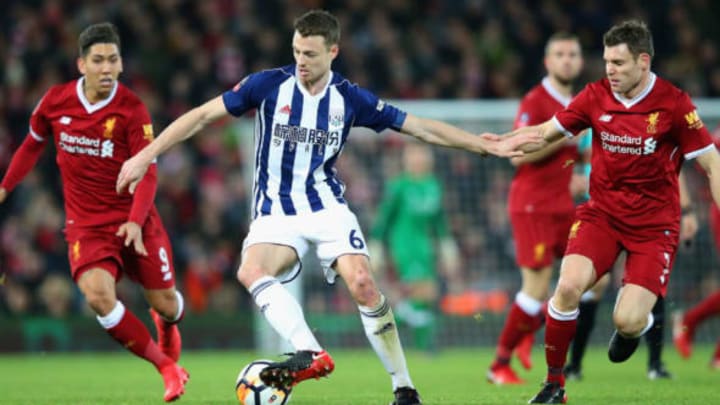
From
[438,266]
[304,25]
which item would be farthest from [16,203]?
[304,25]

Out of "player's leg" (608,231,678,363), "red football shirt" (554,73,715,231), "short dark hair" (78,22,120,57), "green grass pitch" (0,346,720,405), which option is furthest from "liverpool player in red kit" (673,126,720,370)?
"short dark hair" (78,22,120,57)

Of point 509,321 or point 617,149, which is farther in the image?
point 509,321

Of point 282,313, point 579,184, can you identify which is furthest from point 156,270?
point 579,184

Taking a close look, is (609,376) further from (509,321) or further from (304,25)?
(304,25)

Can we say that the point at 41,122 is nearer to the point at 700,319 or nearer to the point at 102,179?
the point at 102,179

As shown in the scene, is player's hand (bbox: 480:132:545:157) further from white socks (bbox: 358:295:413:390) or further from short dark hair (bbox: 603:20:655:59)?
white socks (bbox: 358:295:413:390)

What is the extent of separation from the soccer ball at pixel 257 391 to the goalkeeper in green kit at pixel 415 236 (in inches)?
264

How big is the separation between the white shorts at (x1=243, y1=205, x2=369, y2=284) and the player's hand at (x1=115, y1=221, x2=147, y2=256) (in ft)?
3.17

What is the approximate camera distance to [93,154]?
8336 mm

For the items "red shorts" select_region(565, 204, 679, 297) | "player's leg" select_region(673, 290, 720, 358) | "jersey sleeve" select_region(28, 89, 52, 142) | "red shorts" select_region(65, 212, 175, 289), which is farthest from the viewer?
"player's leg" select_region(673, 290, 720, 358)

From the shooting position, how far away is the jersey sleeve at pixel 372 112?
7.46 meters

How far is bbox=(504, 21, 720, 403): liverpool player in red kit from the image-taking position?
744cm

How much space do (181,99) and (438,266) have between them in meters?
4.50

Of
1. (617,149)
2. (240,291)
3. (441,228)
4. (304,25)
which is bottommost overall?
(240,291)
